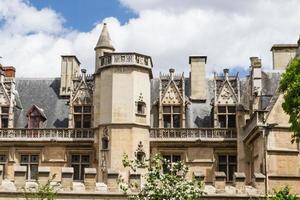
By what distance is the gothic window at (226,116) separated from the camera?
31.4 meters

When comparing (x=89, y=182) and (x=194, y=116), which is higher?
(x=194, y=116)

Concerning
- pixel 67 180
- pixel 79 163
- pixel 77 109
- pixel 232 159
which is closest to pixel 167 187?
pixel 67 180

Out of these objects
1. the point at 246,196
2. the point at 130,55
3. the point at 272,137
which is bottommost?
the point at 246,196

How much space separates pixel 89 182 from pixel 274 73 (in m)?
12.7

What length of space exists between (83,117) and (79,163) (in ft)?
7.92

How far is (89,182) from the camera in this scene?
77.3 feet

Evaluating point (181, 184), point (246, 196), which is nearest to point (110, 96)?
point (246, 196)

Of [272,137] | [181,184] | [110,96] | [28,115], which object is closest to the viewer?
[181,184]

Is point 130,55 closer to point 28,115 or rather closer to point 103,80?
point 103,80

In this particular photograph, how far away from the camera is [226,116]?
3138 centimetres

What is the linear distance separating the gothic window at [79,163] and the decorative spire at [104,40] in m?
5.96

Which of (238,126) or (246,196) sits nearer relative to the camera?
(246,196)

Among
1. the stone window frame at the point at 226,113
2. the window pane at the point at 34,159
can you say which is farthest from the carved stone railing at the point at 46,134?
the stone window frame at the point at 226,113

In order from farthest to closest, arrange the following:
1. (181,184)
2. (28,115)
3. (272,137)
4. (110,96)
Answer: (28,115), (110,96), (272,137), (181,184)
